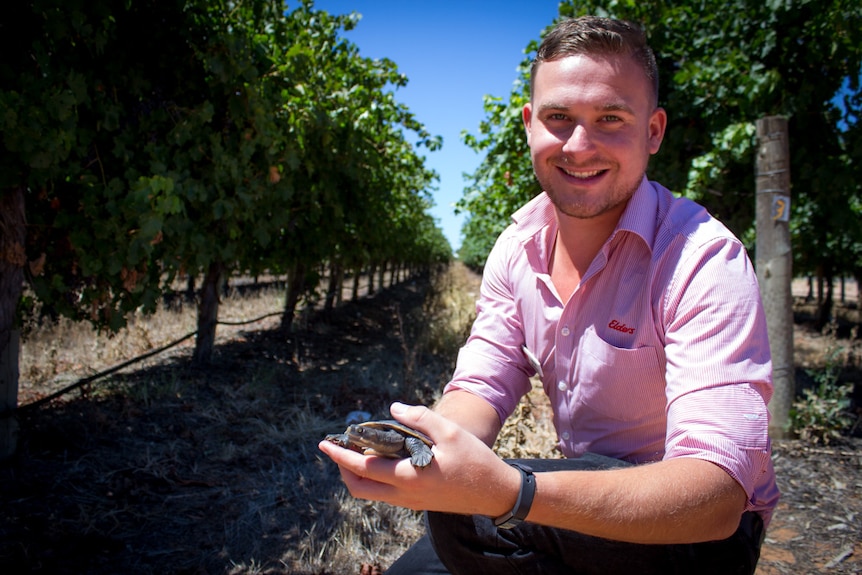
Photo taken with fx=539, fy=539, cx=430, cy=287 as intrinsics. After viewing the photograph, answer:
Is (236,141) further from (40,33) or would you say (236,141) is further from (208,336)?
(208,336)

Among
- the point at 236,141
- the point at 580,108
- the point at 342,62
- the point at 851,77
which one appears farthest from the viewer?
the point at 342,62

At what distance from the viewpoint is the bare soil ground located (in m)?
2.73

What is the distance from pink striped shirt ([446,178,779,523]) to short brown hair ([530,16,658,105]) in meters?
0.37

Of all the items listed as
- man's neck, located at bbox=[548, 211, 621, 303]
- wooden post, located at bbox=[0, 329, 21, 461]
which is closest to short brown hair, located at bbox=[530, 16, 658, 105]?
man's neck, located at bbox=[548, 211, 621, 303]

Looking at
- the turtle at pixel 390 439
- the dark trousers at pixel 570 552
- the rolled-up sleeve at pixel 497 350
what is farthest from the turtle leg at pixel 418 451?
the rolled-up sleeve at pixel 497 350

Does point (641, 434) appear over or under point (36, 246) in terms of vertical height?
under

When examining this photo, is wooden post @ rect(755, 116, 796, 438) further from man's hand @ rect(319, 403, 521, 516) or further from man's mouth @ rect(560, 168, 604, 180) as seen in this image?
man's hand @ rect(319, 403, 521, 516)

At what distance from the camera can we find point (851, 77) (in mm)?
4508

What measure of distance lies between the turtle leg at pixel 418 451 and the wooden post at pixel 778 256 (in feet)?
12.6

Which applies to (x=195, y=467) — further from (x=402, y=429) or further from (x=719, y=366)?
(x=719, y=366)

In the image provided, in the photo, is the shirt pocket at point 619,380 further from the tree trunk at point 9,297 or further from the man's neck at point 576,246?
the tree trunk at point 9,297

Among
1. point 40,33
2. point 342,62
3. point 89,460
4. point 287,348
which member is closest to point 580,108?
A: point 40,33

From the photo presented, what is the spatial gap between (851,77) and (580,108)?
4.51 m

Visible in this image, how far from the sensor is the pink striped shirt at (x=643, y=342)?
46.2 inches
